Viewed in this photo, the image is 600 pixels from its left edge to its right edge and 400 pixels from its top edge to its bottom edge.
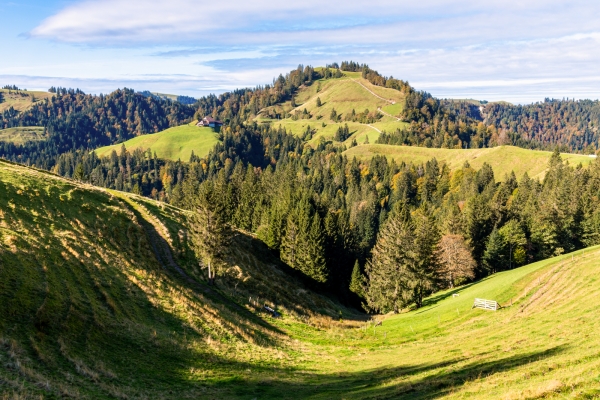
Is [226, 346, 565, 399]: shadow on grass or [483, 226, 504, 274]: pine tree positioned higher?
[226, 346, 565, 399]: shadow on grass

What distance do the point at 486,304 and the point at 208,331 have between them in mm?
30004

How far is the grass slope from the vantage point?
19797 millimetres

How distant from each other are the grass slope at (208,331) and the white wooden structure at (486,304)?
1004 mm

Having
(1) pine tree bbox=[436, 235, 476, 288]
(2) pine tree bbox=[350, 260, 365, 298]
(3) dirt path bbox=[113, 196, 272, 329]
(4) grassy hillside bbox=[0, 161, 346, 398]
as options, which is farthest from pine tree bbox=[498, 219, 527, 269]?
(3) dirt path bbox=[113, 196, 272, 329]

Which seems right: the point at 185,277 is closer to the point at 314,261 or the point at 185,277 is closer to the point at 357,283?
the point at 314,261

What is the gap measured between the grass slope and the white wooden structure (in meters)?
1.00

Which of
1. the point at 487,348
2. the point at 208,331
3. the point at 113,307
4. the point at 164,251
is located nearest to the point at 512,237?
the point at 487,348

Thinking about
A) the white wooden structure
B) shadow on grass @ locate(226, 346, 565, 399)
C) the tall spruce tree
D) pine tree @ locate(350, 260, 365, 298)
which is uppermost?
shadow on grass @ locate(226, 346, 565, 399)

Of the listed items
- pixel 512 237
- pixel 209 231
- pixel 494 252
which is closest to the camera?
pixel 209 231

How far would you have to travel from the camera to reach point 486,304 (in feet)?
141

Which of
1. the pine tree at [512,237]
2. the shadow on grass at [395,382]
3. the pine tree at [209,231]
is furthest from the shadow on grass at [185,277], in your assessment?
the pine tree at [512,237]

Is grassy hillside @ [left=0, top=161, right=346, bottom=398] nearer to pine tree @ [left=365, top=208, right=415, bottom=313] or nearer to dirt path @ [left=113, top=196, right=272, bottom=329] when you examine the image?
dirt path @ [left=113, top=196, right=272, bottom=329]

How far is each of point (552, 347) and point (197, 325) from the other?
2789cm

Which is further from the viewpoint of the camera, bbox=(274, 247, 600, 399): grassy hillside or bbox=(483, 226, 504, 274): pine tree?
bbox=(483, 226, 504, 274): pine tree
